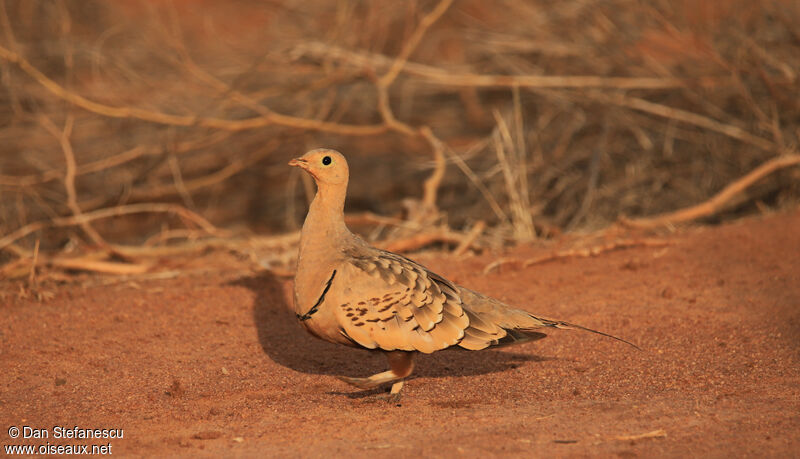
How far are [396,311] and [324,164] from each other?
1.00 m

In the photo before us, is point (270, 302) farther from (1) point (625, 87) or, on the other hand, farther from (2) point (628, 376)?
(1) point (625, 87)

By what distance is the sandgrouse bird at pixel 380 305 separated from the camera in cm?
→ 448

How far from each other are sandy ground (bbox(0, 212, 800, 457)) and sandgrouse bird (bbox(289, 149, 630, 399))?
34 centimetres

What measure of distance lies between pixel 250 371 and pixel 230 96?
4325 millimetres

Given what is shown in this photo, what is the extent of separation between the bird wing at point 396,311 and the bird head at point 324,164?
54 centimetres

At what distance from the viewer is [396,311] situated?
4.52 meters

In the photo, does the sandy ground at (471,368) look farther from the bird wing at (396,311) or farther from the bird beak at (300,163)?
the bird beak at (300,163)

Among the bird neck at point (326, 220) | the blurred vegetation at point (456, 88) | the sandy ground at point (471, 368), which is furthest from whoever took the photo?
the blurred vegetation at point (456, 88)

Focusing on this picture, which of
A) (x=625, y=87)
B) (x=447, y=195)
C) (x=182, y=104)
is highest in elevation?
(x=625, y=87)

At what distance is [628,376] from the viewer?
194 inches

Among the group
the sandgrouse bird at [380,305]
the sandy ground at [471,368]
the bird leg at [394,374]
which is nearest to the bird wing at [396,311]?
the sandgrouse bird at [380,305]

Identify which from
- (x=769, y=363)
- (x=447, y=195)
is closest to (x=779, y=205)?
(x=447, y=195)

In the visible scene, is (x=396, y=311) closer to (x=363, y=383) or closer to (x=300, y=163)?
(x=363, y=383)

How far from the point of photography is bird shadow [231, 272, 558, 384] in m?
5.24
